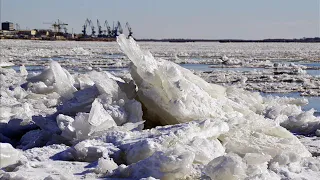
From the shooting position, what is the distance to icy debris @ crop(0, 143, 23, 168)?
149 inches

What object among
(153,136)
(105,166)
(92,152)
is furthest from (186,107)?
(105,166)

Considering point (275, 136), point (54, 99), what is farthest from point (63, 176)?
point (54, 99)

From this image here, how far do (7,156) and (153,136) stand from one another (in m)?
1.24

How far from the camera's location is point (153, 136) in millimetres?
4348

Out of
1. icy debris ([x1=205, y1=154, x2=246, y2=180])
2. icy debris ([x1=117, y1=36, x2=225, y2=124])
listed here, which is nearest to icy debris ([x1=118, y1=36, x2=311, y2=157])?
icy debris ([x1=117, y1=36, x2=225, y2=124])

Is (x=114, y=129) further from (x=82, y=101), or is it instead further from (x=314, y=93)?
(x=314, y=93)

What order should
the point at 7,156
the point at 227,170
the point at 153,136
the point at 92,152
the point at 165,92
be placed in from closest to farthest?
the point at 227,170
the point at 7,156
the point at 92,152
the point at 153,136
the point at 165,92

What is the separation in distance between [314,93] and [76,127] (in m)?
6.69

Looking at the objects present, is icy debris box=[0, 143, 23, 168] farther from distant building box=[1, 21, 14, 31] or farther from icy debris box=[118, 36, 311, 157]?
distant building box=[1, 21, 14, 31]

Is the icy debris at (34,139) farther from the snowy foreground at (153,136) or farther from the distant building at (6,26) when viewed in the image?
the distant building at (6,26)

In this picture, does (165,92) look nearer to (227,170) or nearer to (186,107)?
(186,107)

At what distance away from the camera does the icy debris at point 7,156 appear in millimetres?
3793

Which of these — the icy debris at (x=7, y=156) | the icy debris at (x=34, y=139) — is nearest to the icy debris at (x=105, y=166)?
the icy debris at (x=7, y=156)

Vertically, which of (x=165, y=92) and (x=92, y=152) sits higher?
(x=165, y=92)
